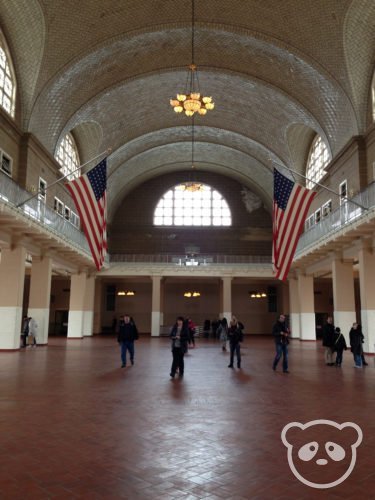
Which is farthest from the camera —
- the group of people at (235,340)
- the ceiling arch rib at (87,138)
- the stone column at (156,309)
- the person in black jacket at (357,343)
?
the stone column at (156,309)

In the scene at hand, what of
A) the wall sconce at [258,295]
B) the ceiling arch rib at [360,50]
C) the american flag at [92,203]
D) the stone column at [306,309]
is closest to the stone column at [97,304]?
the wall sconce at [258,295]

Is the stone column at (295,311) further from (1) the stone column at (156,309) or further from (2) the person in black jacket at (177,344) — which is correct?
(2) the person in black jacket at (177,344)

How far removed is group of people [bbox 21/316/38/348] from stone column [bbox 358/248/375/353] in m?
15.1

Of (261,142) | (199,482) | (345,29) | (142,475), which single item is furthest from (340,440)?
(261,142)

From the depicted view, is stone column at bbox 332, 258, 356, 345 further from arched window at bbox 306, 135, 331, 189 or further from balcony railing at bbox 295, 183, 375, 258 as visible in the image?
arched window at bbox 306, 135, 331, 189

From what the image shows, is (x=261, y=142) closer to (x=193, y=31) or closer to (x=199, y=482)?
(x=193, y=31)

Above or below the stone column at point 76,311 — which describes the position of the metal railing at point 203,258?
above

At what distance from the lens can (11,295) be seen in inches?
707

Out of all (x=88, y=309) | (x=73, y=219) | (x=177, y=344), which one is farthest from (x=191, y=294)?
(x=177, y=344)

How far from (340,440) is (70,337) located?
950 inches

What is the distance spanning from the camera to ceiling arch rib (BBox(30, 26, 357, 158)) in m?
19.8

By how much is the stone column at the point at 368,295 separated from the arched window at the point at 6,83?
1664 cm
